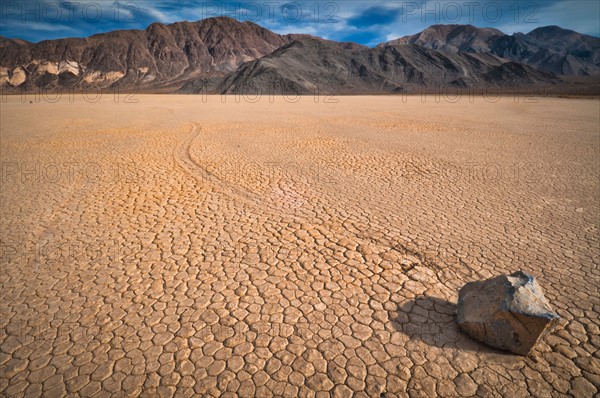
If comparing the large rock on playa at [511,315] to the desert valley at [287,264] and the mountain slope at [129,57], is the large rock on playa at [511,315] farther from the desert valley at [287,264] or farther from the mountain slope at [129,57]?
the mountain slope at [129,57]

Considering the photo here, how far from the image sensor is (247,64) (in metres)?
83.6

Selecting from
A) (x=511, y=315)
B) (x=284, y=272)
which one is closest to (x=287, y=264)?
(x=284, y=272)

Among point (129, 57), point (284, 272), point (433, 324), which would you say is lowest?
point (433, 324)

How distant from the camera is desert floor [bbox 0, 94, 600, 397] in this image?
2609 millimetres

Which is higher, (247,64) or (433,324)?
(247,64)

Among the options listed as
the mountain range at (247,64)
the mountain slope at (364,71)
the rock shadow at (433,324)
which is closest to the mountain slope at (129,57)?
the mountain range at (247,64)

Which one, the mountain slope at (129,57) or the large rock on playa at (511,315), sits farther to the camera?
the mountain slope at (129,57)

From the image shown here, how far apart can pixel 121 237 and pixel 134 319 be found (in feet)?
6.87

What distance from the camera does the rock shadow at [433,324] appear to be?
2.85m

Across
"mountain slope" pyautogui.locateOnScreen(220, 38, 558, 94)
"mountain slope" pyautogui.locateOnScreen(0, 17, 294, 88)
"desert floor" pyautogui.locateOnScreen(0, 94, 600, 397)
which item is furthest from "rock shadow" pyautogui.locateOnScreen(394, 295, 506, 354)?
"mountain slope" pyautogui.locateOnScreen(0, 17, 294, 88)

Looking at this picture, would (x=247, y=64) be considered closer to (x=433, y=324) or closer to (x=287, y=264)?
(x=287, y=264)

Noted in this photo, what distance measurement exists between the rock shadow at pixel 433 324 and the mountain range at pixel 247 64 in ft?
212

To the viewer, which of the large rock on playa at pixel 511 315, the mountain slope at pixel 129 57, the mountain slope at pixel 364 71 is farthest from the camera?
the mountain slope at pixel 129 57

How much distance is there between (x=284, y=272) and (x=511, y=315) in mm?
2423
